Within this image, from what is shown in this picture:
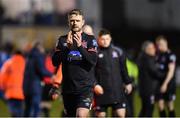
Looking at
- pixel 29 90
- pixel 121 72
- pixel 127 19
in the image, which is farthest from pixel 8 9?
pixel 121 72

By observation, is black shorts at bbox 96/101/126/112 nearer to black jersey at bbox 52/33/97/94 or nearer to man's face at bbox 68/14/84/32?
black jersey at bbox 52/33/97/94

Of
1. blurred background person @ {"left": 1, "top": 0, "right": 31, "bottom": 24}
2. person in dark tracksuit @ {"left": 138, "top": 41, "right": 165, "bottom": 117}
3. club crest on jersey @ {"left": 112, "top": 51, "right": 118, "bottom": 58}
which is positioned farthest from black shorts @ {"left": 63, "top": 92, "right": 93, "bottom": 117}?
blurred background person @ {"left": 1, "top": 0, "right": 31, "bottom": 24}

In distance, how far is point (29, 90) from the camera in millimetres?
15453

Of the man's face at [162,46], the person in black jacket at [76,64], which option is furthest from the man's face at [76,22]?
the man's face at [162,46]

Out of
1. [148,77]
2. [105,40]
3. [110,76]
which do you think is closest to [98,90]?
[110,76]

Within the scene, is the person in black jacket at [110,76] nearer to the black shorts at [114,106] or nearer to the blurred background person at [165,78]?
the black shorts at [114,106]

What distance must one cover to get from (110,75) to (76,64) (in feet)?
6.44

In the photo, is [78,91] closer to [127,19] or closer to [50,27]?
[50,27]

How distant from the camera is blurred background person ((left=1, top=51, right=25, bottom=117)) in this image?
15.5m

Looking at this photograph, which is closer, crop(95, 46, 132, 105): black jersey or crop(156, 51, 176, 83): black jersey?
crop(95, 46, 132, 105): black jersey

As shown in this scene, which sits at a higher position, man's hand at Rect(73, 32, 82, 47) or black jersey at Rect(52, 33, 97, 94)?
man's hand at Rect(73, 32, 82, 47)

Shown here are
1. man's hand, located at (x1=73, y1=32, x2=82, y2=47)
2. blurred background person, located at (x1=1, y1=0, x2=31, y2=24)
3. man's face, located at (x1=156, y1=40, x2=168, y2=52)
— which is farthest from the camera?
blurred background person, located at (x1=1, y1=0, x2=31, y2=24)

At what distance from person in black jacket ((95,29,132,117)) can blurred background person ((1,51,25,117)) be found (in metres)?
3.65

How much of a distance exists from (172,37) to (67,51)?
23.8m
